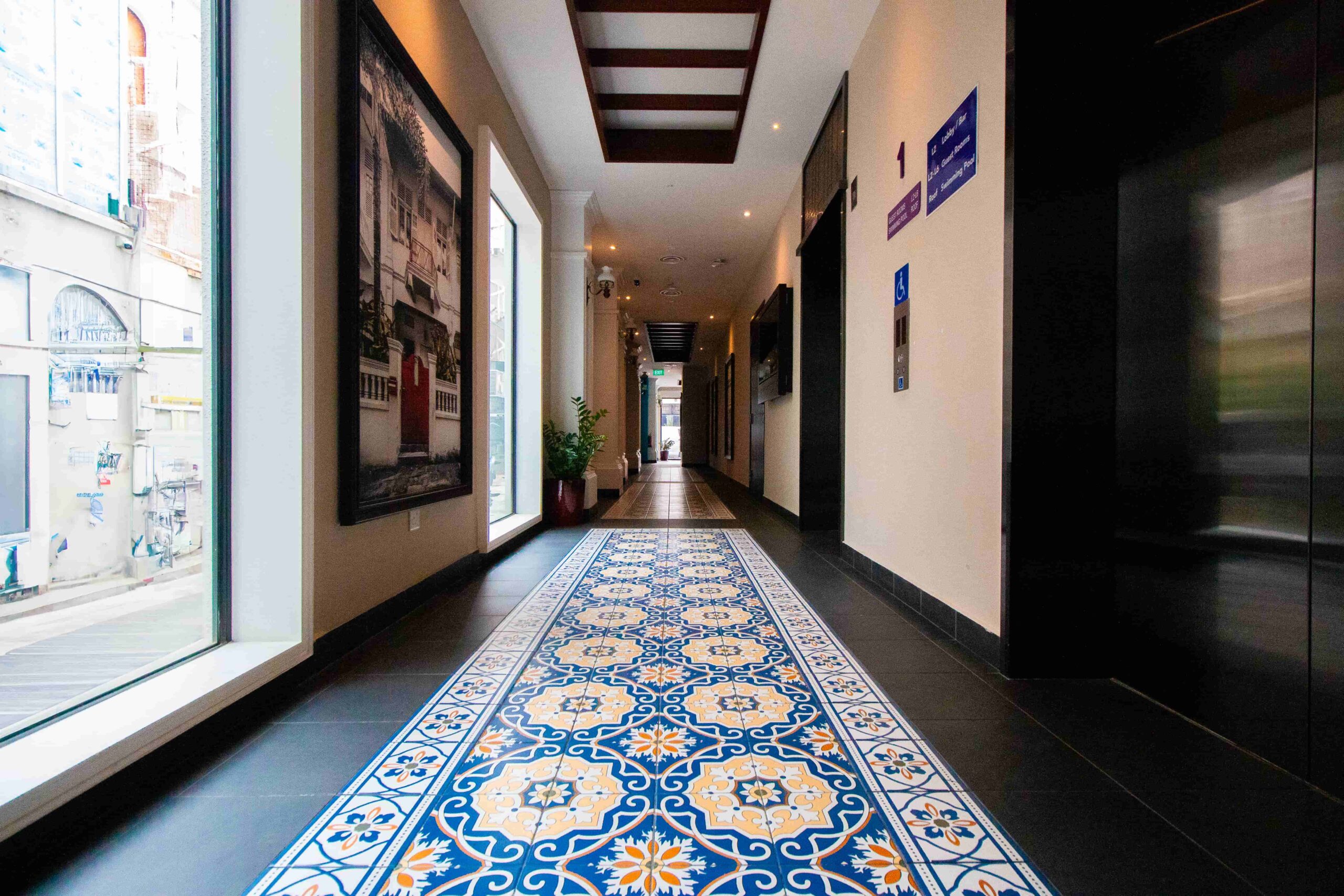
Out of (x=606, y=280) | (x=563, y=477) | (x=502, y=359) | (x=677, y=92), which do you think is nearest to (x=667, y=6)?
(x=677, y=92)

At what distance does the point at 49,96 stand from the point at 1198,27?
3025 mm

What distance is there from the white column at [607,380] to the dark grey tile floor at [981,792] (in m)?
7.23

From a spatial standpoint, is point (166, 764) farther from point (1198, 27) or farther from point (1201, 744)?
point (1198, 27)

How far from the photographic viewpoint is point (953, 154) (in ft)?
9.15

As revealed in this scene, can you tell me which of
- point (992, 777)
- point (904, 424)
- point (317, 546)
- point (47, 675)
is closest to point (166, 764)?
point (47, 675)

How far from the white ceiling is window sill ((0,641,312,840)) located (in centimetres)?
379

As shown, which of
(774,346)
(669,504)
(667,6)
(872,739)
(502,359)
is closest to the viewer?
(872,739)

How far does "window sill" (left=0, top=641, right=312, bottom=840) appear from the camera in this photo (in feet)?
4.18

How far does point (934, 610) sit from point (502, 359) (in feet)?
13.7

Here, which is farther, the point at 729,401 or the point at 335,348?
the point at 729,401

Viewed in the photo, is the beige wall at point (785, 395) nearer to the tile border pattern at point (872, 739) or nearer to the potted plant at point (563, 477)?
the potted plant at point (563, 477)

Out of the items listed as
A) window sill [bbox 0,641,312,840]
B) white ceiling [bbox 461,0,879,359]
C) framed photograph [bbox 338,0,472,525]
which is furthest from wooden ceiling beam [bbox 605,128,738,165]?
window sill [bbox 0,641,312,840]

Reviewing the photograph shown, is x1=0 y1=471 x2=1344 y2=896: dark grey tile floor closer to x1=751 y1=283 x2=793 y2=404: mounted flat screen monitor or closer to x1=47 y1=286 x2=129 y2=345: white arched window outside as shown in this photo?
x1=47 y1=286 x2=129 y2=345: white arched window outside

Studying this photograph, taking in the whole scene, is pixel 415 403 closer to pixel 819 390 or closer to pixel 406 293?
pixel 406 293
